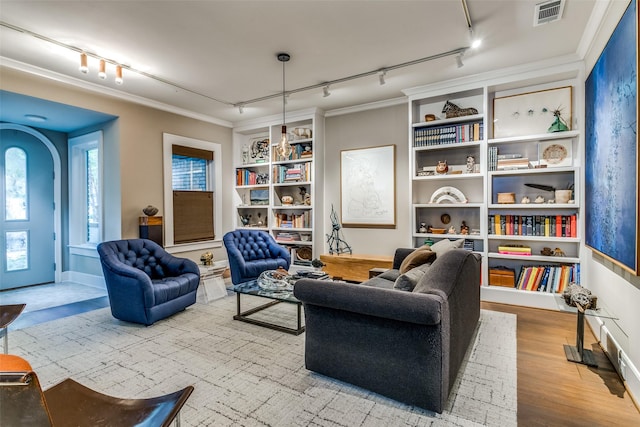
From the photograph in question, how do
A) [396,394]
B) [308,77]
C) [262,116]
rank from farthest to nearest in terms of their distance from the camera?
[262,116]
[308,77]
[396,394]

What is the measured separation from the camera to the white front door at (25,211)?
16.0ft

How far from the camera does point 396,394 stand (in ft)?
6.34

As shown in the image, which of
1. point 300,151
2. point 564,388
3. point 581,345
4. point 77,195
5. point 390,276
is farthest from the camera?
point 300,151

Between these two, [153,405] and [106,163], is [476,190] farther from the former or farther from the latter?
[106,163]

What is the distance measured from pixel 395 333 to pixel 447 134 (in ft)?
10.7

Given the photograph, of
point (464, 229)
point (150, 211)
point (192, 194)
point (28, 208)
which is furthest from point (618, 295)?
point (28, 208)

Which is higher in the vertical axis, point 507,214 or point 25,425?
point 507,214

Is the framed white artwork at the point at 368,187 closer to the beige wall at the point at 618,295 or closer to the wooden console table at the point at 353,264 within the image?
the wooden console table at the point at 353,264

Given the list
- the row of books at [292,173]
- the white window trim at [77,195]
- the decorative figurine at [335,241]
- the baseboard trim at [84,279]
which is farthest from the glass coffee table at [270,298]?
the white window trim at [77,195]

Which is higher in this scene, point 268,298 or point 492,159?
point 492,159

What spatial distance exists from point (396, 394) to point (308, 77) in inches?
140

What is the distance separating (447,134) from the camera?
4.31 m

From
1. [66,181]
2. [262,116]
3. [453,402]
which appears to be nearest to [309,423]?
[453,402]

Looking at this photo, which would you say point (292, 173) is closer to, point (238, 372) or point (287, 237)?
point (287, 237)
